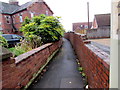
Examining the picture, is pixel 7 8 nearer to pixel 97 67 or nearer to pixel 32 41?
pixel 32 41

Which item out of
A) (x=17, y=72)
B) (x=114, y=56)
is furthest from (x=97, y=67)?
(x=17, y=72)

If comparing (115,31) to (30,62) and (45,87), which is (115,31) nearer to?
(45,87)

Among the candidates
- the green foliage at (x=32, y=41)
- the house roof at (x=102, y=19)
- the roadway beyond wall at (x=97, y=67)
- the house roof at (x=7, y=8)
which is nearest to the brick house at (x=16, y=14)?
the house roof at (x=7, y=8)

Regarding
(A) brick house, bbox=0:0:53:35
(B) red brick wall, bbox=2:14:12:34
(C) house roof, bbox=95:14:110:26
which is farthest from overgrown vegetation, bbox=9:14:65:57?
(C) house roof, bbox=95:14:110:26

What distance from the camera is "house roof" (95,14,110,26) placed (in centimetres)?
2726

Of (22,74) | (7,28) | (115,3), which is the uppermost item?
(7,28)

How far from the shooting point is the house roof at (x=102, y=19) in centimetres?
2726

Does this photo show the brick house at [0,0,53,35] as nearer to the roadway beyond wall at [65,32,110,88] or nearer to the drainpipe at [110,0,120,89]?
the roadway beyond wall at [65,32,110,88]

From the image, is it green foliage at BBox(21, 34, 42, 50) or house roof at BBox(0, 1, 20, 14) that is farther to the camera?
house roof at BBox(0, 1, 20, 14)

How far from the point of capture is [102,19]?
28.8 meters

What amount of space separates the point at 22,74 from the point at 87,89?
77.4 inches

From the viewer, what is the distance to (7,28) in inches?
808

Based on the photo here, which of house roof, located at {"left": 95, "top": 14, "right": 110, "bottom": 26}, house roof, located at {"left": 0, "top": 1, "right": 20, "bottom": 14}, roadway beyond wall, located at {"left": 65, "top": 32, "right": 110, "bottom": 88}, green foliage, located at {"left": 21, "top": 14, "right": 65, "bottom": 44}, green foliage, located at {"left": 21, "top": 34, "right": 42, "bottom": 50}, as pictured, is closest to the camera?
roadway beyond wall, located at {"left": 65, "top": 32, "right": 110, "bottom": 88}

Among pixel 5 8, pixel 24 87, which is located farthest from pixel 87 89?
pixel 5 8
